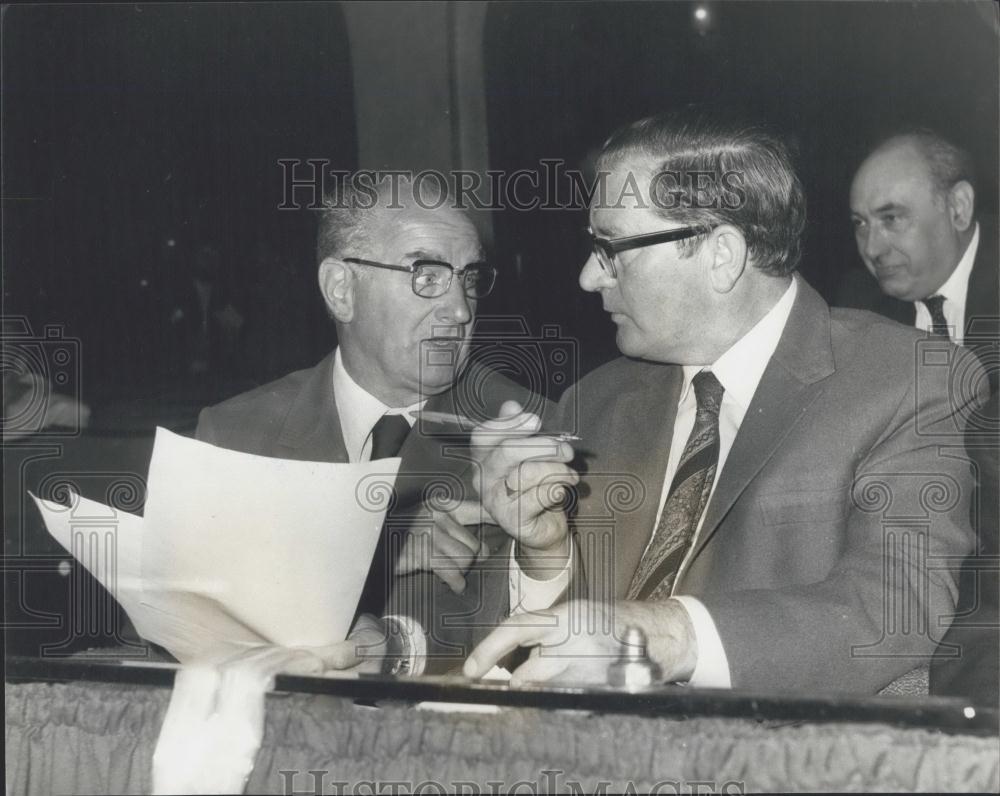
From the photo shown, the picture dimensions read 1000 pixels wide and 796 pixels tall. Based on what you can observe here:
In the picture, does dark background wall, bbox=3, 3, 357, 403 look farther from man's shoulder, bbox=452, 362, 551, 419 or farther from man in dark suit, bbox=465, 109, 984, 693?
man in dark suit, bbox=465, 109, 984, 693

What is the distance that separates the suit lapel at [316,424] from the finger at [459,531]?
0.16 m

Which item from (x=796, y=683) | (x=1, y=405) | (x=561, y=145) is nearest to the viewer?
(x=796, y=683)

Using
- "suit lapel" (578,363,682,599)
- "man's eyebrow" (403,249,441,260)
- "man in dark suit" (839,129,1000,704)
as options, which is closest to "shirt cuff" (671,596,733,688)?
"suit lapel" (578,363,682,599)

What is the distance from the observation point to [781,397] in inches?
55.9

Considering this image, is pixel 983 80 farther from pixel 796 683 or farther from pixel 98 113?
pixel 98 113

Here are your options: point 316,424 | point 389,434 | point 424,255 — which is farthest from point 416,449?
point 424,255

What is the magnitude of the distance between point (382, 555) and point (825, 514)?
577 millimetres

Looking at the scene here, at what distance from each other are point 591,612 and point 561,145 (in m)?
0.61

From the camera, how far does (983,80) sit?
1.44 meters

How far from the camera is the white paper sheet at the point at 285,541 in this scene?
1475mm

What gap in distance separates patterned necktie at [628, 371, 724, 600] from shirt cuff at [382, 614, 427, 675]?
29 centimetres

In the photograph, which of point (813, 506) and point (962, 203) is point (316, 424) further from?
point (962, 203)

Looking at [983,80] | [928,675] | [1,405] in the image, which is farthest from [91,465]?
[983,80]

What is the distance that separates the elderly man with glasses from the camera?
1461 mm
